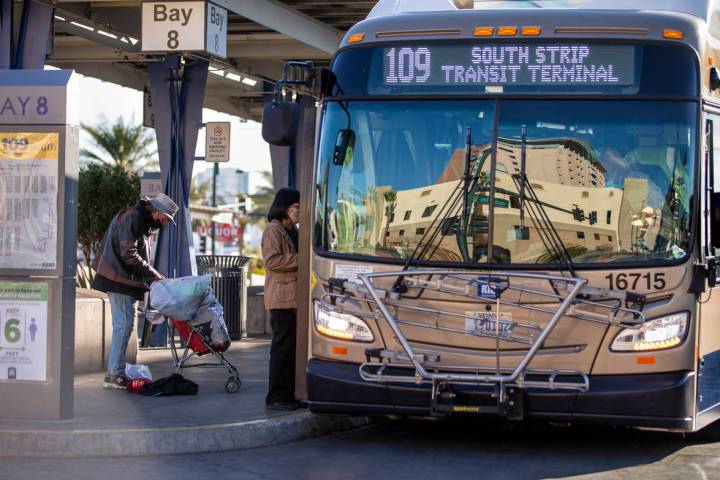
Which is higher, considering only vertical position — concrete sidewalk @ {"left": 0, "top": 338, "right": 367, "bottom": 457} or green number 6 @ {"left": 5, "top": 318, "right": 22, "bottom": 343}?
green number 6 @ {"left": 5, "top": 318, "right": 22, "bottom": 343}

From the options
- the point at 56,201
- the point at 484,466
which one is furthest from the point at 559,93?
the point at 56,201

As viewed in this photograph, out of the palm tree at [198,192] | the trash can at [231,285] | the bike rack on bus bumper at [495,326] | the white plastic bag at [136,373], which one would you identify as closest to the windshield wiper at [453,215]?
the bike rack on bus bumper at [495,326]

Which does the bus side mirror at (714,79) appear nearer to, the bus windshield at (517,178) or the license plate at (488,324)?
the bus windshield at (517,178)

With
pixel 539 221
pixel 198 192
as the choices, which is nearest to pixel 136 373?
pixel 539 221

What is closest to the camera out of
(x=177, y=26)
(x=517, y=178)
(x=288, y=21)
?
(x=517, y=178)

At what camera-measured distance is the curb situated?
8867mm

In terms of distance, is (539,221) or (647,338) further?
(539,221)

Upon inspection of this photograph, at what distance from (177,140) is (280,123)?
Result: 8.72 meters

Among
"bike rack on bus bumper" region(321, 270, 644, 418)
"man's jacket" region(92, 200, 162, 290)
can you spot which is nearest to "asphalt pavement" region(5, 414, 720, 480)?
"bike rack on bus bumper" region(321, 270, 644, 418)

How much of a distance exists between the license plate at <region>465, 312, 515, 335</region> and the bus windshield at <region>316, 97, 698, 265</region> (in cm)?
38

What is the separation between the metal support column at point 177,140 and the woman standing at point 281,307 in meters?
6.69

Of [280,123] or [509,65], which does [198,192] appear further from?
[509,65]

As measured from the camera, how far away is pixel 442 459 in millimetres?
8945

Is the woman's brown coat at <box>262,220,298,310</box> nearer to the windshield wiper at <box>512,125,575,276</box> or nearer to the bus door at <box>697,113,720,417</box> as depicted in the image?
the windshield wiper at <box>512,125,575,276</box>
